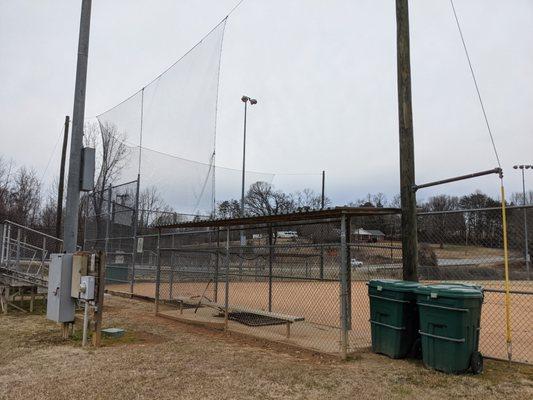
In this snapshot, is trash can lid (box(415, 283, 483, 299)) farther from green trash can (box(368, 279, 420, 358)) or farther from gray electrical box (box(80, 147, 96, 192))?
gray electrical box (box(80, 147, 96, 192))

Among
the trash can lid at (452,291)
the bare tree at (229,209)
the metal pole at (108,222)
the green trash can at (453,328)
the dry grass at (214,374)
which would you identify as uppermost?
the bare tree at (229,209)

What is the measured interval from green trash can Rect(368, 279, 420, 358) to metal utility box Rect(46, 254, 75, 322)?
4889mm

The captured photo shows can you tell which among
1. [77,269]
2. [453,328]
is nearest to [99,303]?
[77,269]

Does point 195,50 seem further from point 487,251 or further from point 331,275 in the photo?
point 487,251

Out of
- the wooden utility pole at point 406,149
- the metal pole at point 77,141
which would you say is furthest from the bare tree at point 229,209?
the wooden utility pole at point 406,149

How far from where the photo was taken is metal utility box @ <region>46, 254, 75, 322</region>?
24.6 ft

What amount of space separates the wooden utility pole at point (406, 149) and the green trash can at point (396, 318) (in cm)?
69

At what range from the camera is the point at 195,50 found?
43.0 ft

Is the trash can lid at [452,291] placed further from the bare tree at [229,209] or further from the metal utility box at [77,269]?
the bare tree at [229,209]

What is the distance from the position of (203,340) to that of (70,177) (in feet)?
11.9

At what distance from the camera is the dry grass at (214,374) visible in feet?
16.3

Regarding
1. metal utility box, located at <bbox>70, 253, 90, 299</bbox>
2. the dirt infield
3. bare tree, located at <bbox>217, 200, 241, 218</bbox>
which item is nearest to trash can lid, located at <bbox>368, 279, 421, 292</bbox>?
the dirt infield

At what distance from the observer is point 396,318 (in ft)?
20.7

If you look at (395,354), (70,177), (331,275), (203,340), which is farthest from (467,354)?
(331,275)
